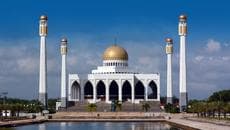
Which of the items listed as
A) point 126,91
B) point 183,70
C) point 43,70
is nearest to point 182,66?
point 183,70

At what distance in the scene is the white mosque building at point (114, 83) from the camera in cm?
6550

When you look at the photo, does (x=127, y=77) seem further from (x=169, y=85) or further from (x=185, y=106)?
(x=185, y=106)

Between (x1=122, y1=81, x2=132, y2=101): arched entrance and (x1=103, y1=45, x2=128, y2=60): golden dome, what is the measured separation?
315 cm

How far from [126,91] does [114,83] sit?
6.88ft

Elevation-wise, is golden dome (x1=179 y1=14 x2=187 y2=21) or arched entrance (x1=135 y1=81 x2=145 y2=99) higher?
golden dome (x1=179 y1=14 x2=187 y2=21)

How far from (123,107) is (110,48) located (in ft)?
32.7

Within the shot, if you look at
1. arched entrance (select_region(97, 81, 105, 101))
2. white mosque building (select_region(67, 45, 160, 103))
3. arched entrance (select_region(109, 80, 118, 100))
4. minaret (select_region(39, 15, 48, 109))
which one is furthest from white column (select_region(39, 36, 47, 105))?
arched entrance (select_region(109, 80, 118, 100))

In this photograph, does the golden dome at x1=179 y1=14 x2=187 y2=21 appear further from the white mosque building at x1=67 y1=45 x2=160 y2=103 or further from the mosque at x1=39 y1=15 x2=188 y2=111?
the white mosque building at x1=67 y1=45 x2=160 y2=103

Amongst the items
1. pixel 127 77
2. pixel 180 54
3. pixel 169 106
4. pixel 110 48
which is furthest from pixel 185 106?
pixel 110 48

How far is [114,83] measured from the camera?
219 ft

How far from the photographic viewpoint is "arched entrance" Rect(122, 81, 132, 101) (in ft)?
219

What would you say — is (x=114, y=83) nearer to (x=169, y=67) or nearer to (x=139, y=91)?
(x=139, y=91)

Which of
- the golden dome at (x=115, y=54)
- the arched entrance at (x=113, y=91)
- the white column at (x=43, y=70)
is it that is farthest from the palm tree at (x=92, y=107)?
the golden dome at (x=115, y=54)

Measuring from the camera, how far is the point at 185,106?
5831 cm
